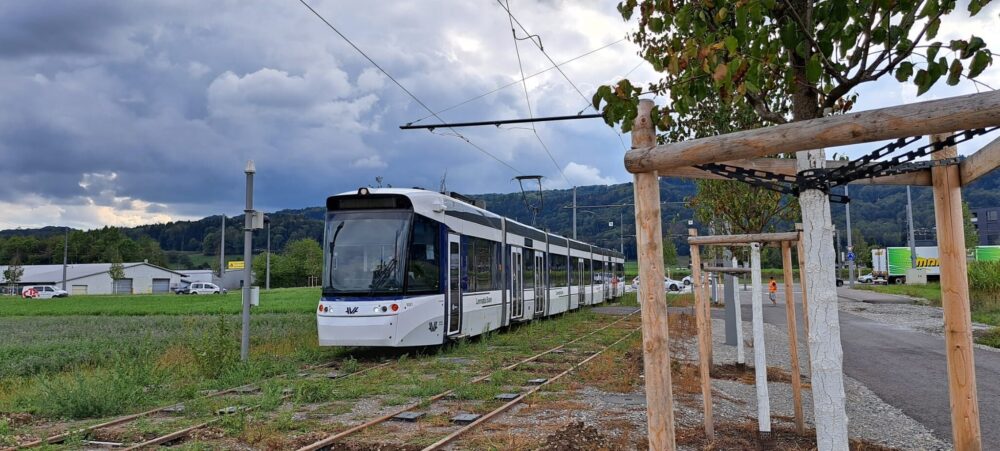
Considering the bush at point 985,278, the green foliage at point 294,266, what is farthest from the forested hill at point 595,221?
the bush at point 985,278

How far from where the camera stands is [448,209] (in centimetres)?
1411

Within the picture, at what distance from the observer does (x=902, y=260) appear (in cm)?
5956

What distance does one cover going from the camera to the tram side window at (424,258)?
12805 millimetres

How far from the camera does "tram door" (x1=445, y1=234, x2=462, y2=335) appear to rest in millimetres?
13914

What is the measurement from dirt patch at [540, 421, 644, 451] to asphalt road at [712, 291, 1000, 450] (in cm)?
355

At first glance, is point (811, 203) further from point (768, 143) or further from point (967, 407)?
point (967, 407)

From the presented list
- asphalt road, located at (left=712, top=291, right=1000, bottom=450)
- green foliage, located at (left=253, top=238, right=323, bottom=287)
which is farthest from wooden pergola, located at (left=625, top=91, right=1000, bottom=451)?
green foliage, located at (left=253, top=238, right=323, bottom=287)

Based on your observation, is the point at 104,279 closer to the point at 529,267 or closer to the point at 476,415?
the point at 529,267

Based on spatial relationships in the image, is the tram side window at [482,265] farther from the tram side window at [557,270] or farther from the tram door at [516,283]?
the tram side window at [557,270]

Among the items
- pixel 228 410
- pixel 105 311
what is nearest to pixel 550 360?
pixel 228 410

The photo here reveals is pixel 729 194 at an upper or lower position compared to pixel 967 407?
upper

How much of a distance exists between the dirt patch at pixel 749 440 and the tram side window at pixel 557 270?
53.6ft

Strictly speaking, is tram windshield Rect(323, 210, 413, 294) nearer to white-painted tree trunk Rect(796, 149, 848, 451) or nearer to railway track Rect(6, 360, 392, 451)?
railway track Rect(6, 360, 392, 451)

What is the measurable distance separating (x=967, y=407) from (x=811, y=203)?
1903 mm
